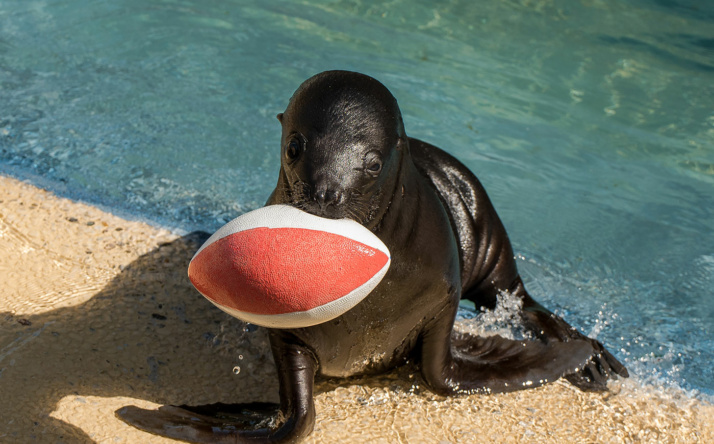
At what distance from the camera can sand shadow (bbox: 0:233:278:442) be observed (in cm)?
296

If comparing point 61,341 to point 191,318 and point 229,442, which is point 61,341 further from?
point 229,442

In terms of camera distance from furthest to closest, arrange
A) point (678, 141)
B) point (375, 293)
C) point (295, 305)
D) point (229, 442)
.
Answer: point (678, 141)
point (375, 293)
point (229, 442)
point (295, 305)

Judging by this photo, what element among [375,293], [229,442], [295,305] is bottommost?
[229,442]

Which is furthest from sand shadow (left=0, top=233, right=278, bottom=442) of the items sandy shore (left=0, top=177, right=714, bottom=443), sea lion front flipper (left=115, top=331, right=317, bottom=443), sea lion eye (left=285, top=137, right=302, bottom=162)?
sea lion eye (left=285, top=137, right=302, bottom=162)

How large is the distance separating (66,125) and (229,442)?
165 inches

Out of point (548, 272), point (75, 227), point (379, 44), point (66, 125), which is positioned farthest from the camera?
point (379, 44)

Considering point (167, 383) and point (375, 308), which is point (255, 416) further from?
point (375, 308)

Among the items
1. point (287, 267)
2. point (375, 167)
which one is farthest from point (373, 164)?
point (287, 267)

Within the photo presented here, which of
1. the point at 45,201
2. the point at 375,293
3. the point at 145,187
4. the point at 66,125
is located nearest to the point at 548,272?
the point at 375,293

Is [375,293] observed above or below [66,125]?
above

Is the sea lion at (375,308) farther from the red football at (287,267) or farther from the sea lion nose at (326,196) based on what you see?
the red football at (287,267)

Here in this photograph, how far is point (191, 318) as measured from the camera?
3680 mm

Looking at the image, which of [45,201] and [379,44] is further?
[379,44]

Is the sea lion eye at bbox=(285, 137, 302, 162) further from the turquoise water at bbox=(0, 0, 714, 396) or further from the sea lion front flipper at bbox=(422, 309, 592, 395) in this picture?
the turquoise water at bbox=(0, 0, 714, 396)
